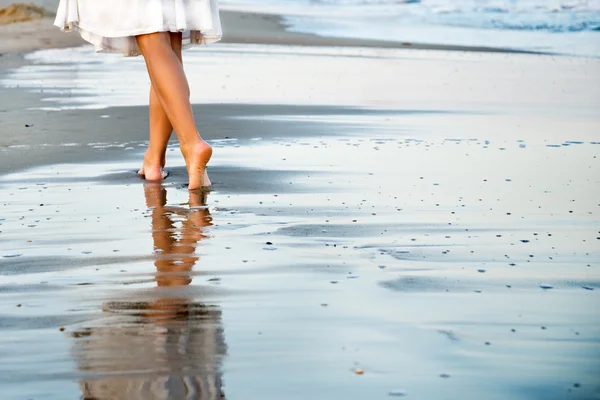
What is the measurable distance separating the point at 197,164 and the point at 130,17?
601 millimetres

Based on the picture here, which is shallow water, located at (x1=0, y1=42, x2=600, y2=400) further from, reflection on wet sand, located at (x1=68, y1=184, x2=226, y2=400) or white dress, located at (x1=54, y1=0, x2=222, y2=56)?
white dress, located at (x1=54, y1=0, x2=222, y2=56)

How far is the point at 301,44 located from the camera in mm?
15375

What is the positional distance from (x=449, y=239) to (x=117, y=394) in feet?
5.42

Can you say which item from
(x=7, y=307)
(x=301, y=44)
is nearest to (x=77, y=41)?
(x=301, y=44)

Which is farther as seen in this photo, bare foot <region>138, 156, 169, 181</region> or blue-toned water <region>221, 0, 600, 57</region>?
blue-toned water <region>221, 0, 600, 57</region>

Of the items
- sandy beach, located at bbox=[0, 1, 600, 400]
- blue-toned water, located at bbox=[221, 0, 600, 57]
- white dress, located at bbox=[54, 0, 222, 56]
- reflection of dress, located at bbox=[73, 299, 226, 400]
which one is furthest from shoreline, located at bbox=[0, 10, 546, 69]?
reflection of dress, located at bbox=[73, 299, 226, 400]

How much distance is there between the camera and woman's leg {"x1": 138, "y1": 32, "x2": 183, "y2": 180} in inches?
192

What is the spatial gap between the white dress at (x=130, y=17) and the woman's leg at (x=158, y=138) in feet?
0.35

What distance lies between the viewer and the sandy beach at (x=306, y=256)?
90.7 inches

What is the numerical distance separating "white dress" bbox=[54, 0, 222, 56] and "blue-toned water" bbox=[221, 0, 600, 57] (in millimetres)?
9351

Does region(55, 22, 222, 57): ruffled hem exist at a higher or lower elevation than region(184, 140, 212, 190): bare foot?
higher

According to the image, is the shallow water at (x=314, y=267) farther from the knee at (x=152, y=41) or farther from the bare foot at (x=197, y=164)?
the knee at (x=152, y=41)

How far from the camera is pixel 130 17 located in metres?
4.62

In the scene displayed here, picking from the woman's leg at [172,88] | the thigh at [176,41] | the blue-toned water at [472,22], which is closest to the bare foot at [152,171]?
the woman's leg at [172,88]
